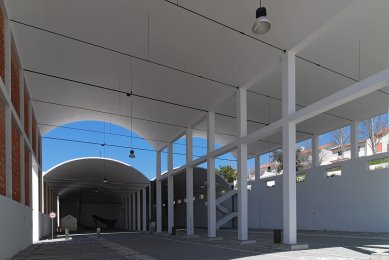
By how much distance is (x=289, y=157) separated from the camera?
1391 cm

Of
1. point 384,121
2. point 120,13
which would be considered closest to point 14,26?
point 120,13

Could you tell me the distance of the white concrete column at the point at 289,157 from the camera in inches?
537

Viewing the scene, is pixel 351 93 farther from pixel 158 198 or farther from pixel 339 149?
pixel 339 149

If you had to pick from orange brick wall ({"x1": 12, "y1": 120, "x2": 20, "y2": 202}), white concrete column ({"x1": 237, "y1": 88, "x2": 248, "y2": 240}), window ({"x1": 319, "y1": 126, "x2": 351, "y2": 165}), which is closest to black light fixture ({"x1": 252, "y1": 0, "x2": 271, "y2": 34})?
white concrete column ({"x1": 237, "y1": 88, "x2": 248, "y2": 240})

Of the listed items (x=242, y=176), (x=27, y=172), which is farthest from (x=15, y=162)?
(x=242, y=176)

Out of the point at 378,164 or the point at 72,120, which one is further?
the point at 72,120

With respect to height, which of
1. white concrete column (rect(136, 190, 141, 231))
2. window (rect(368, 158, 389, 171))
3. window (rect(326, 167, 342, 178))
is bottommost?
white concrete column (rect(136, 190, 141, 231))

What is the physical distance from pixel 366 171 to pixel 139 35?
1535 centimetres

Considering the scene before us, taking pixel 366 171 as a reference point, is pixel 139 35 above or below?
above

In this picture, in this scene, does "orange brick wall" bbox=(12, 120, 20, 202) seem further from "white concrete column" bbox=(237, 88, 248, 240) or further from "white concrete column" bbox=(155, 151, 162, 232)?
"white concrete column" bbox=(155, 151, 162, 232)

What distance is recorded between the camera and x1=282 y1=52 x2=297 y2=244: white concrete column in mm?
13648

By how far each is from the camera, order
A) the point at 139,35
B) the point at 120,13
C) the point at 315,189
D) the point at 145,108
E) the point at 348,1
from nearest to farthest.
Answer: the point at 348,1 < the point at 120,13 < the point at 139,35 < the point at 145,108 < the point at 315,189

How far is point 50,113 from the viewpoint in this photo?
2427 centimetres

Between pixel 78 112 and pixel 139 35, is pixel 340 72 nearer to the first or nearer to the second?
pixel 139 35
